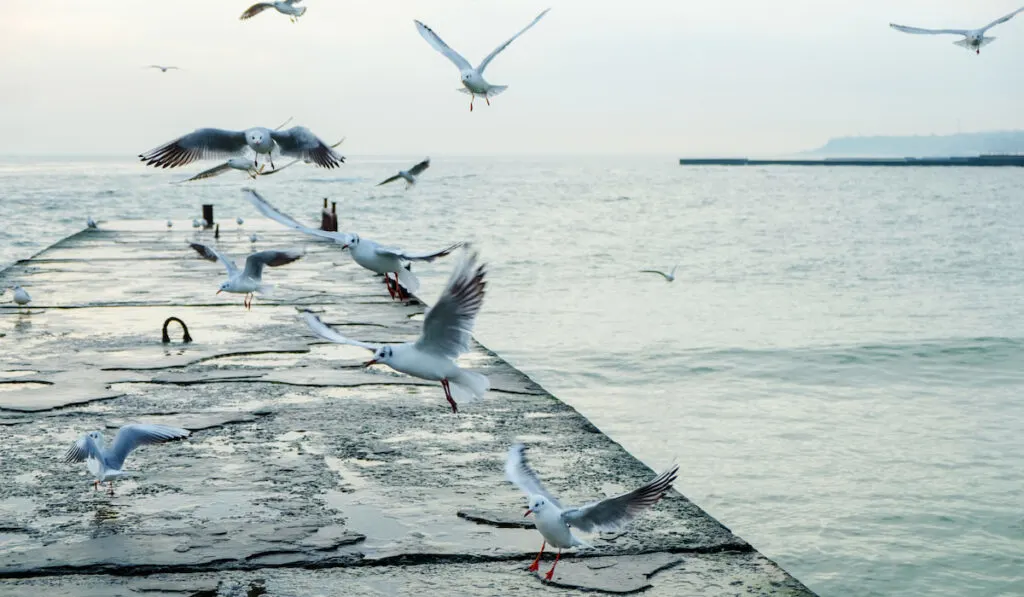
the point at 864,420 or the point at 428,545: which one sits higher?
the point at 428,545

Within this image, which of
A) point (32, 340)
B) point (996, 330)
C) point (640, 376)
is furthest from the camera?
point (996, 330)

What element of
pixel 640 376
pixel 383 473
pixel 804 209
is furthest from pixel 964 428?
pixel 804 209

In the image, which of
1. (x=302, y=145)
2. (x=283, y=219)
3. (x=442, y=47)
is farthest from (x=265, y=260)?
(x=442, y=47)

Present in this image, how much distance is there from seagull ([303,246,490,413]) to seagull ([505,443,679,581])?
384mm

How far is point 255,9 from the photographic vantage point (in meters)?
7.62

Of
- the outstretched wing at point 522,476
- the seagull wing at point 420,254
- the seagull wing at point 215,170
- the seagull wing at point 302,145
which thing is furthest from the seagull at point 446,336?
the seagull wing at point 302,145

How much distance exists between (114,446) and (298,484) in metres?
0.93

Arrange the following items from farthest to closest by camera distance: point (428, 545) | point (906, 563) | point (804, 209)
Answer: point (804, 209), point (906, 563), point (428, 545)

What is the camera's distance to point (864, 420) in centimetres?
1198

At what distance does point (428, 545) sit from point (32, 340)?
6653 millimetres

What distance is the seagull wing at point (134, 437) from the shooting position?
5.43 metres

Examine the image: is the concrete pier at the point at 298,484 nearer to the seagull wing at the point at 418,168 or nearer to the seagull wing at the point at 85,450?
the seagull wing at the point at 85,450

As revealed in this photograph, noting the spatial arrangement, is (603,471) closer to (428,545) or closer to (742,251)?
(428,545)

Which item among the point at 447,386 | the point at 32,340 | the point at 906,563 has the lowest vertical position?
the point at 906,563
